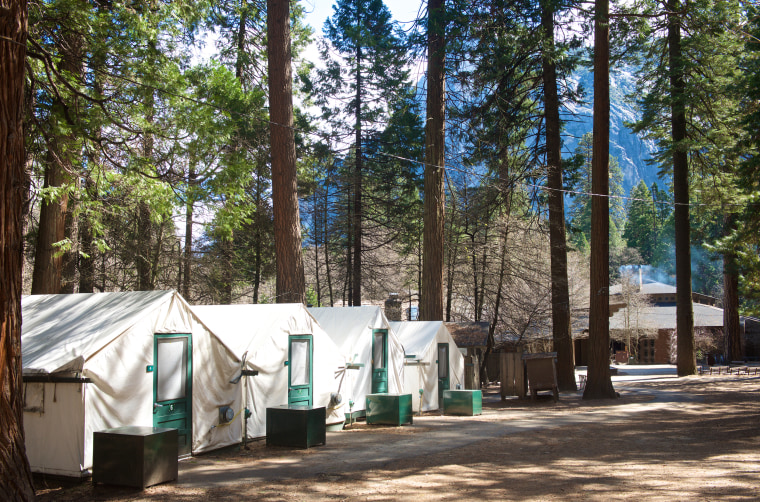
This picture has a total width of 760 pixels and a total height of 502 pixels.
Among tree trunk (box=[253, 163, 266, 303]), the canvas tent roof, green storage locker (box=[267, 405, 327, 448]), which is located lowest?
green storage locker (box=[267, 405, 327, 448])

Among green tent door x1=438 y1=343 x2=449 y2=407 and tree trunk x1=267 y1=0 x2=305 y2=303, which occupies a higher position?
tree trunk x1=267 y1=0 x2=305 y2=303

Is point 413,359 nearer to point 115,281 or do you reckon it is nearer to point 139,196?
point 139,196

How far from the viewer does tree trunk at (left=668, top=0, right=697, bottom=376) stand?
2529 centimetres

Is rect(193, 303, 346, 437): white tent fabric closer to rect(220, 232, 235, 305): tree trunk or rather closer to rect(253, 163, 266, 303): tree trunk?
rect(220, 232, 235, 305): tree trunk

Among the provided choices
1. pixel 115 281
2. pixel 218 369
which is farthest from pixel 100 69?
pixel 115 281

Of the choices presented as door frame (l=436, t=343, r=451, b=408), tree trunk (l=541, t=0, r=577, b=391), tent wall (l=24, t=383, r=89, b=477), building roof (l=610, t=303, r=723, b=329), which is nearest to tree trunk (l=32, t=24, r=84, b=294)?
tent wall (l=24, t=383, r=89, b=477)

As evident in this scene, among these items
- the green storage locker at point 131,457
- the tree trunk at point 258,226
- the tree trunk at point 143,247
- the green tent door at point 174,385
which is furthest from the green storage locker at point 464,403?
the tree trunk at point 258,226

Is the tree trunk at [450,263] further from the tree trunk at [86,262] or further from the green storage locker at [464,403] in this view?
the tree trunk at [86,262]

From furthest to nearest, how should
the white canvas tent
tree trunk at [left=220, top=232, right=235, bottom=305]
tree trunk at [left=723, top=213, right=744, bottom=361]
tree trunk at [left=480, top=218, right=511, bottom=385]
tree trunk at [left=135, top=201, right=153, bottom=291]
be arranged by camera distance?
tree trunk at [left=723, top=213, right=744, bottom=361]
tree trunk at [left=480, top=218, right=511, bottom=385]
tree trunk at [left=220, top=232, right=235, bottom=305]
tree trunk at [left=135, top=201, right=153, bottom=291]
the white canvas tent

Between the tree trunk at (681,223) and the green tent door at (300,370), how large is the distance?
1827 centimetres

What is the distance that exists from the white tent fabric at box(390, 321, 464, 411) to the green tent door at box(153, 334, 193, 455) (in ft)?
25.5

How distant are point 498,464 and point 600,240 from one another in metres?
11.5

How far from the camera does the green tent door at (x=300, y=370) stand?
40.2 ft

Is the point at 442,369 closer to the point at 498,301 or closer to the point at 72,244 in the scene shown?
the point at 498,301
